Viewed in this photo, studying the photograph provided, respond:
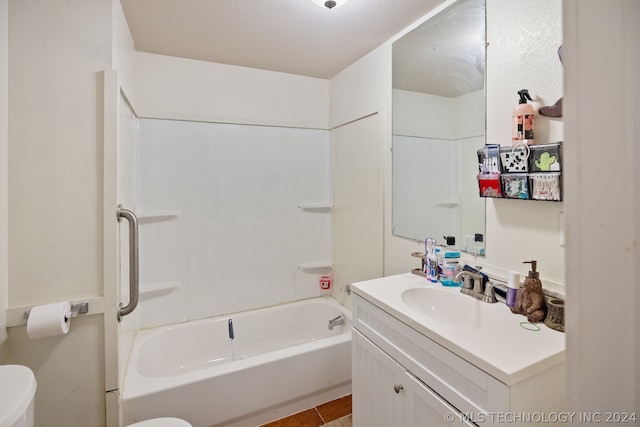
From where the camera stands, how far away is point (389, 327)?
1.18m

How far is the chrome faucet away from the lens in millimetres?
1211

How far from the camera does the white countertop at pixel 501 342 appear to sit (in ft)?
2.54

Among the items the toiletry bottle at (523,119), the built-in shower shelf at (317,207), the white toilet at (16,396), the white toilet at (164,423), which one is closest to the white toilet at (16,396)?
the white toilet at (16,396)

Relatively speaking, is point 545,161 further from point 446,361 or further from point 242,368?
Result: point 242,368

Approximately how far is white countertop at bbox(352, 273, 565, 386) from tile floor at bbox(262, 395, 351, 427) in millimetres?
1008

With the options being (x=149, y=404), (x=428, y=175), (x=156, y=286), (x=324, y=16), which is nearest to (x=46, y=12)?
(x=324, y=16)

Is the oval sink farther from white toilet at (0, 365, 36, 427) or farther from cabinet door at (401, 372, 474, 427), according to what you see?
white toilet at (0, 365, 36, 427)

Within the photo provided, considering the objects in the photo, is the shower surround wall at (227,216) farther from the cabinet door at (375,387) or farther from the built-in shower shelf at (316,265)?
the cabinet door at (375,387)

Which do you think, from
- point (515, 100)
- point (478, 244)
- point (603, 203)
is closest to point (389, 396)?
point (478, 244)

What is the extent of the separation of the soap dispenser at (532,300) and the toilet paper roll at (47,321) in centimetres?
173

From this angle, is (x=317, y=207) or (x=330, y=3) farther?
(x=317, y=207)

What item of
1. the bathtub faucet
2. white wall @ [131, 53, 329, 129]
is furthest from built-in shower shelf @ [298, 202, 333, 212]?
the bathtub faucet

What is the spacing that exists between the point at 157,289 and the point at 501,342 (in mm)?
2078

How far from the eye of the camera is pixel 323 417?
1778mm
